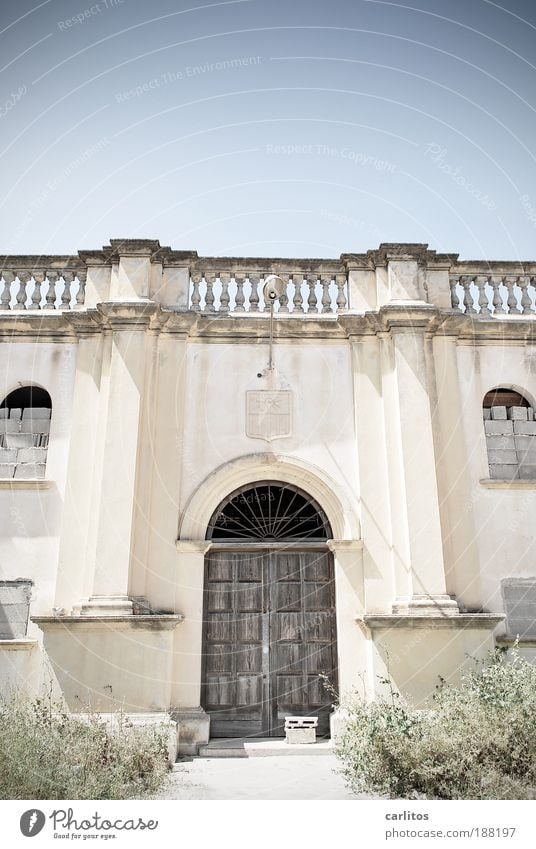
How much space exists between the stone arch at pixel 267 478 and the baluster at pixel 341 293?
2.78 meters

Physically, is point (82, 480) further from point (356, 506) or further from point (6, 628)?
point (356, 506)

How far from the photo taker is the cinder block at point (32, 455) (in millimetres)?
10305

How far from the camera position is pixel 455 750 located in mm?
6379

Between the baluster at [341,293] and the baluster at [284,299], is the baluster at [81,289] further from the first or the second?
the baluster at [341,293]

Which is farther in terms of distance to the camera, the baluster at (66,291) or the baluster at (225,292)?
the baluster at (66,291)

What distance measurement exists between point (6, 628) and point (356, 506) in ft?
17.5

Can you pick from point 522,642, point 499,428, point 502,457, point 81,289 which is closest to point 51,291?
point 81,289

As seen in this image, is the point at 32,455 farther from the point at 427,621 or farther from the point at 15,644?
the point at 427,621

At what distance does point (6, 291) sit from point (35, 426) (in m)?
2.51

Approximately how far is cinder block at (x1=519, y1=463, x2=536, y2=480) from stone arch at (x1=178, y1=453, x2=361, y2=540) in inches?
107

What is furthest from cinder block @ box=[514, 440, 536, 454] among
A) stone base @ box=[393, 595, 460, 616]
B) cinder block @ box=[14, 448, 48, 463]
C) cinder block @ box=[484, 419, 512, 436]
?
cinder block @ box=[14, 448, 48, 463]

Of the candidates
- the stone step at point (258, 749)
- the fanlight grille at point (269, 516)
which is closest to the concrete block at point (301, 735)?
the stone step at point (258, 749)

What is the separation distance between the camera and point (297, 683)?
9484mm

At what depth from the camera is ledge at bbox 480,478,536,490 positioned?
10.0 metres
